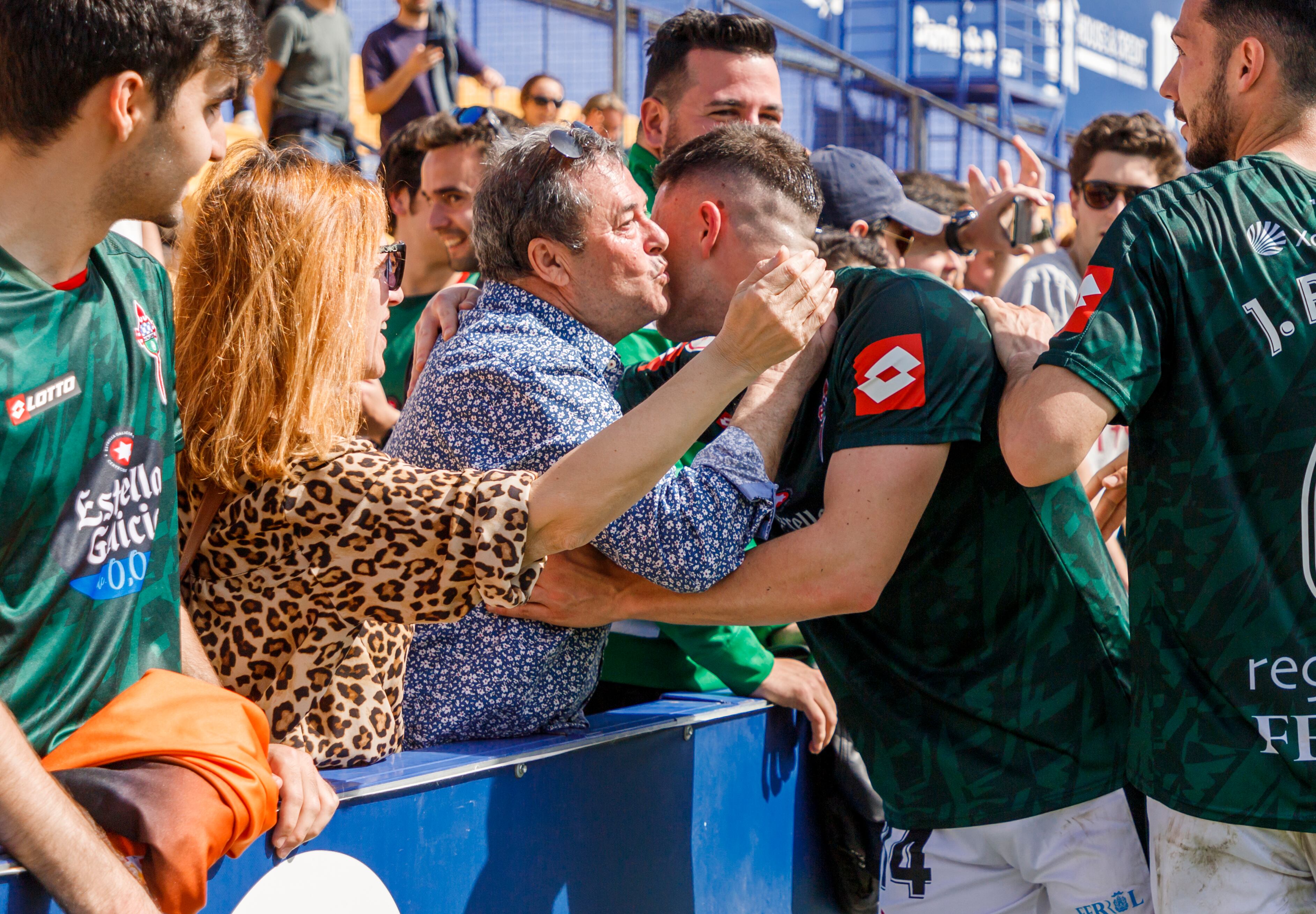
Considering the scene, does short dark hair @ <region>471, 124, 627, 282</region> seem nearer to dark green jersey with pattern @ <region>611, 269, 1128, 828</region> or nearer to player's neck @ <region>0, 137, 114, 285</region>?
dark green jersey with pattern @ <region>611, 269, 1128, 828</region>

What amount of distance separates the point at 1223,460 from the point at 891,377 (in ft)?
A: 1.96

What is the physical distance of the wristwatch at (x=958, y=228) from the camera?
480 cm

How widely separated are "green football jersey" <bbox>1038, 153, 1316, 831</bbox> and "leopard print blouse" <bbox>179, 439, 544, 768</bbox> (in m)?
1.00

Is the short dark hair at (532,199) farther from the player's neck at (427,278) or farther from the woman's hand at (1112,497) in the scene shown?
the player's neck at (427,278)

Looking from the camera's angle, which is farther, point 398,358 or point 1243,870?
point 398,358

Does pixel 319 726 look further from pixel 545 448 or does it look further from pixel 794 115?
pixel 794 115

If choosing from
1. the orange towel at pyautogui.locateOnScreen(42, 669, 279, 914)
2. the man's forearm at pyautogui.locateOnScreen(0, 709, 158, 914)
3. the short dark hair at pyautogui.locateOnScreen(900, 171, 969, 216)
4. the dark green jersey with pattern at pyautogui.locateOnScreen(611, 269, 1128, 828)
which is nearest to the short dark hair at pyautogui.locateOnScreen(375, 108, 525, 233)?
the short dark hair at pyautogui.locateOnScreen(900, 171, 969, 216)

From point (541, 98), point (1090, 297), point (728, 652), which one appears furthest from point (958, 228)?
point (541, 98)

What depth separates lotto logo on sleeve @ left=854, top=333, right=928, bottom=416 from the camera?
2.23m

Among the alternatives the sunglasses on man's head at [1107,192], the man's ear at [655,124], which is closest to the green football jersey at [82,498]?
the man's ear at [655,124]

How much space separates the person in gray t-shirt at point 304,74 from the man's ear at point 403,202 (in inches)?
69.8

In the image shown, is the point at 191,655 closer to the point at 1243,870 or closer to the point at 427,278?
the point at 1243,870

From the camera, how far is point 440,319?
3.04 meters

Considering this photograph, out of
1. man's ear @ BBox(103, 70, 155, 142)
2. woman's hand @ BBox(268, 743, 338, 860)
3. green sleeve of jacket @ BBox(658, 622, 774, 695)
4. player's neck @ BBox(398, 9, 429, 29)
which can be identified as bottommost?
green sleeve of jacket @ BBox(658, 622, 774, 695)
